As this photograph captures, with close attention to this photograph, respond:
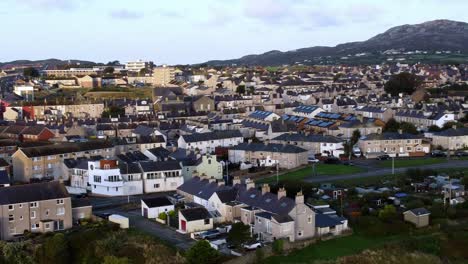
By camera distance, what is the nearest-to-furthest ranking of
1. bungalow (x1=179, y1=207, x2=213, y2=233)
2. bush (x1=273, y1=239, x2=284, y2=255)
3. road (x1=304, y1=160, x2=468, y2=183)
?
bush (x1=273, y1=239, x2=284, y2=255) < bungalow (x1=179, y1=207, x2=213, y2=233) < road (x1=304, y1=160, x2=468, y2=183)

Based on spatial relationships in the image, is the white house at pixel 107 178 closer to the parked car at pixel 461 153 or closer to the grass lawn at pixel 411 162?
the grass lawn at pixel 411 162

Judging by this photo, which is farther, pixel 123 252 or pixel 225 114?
pixel 225 114

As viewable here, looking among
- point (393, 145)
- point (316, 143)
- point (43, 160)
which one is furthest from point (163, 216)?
point (393, 145)

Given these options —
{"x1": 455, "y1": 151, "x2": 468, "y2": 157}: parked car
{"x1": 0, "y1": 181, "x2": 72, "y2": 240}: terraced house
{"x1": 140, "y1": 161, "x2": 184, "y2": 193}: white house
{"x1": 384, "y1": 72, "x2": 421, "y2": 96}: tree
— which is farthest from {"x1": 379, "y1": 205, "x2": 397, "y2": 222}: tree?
{"x1": 384, "y1": 72, "x2": 421, "y2": 96}: tree

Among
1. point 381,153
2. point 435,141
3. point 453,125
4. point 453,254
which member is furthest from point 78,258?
point 453,125

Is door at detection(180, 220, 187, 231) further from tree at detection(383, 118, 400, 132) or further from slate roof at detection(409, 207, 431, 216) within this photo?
tree at detection(383, 118, 400, 132)

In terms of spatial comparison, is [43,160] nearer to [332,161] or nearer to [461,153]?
[332,161]

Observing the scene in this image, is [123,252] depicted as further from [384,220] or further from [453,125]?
[453,125]
